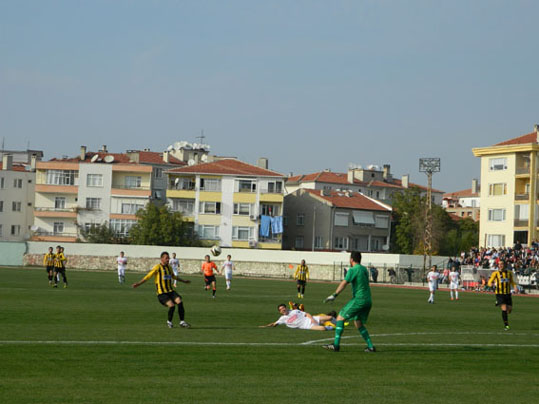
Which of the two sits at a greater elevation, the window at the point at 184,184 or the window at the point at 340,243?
the window at the point at 184,184

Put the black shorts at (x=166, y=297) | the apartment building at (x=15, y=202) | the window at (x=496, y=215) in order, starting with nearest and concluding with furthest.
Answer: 1. the black shorts at (x=166, y=297)
2. the window at (x=496, y=215)
3. the apartment building at (x=15, y=202)

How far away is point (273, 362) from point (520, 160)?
251 ft

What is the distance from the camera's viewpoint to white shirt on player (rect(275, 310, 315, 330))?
73.3ft

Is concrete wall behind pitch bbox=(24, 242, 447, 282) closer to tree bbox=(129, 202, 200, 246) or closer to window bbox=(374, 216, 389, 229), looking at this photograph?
tree bbox=(129, 202, 200, 246)

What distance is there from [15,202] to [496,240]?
206 feet

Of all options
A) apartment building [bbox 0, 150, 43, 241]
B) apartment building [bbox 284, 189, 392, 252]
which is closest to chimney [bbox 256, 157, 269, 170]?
apartment building [bbox 284, 189, 392, 252]

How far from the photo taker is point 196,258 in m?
84.9

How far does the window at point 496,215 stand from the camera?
8725cm

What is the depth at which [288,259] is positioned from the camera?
8362cm

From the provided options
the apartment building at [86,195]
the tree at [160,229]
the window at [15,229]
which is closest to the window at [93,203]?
the apartment building at [86,195]

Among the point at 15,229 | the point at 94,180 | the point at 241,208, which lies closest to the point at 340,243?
the point at 241,208

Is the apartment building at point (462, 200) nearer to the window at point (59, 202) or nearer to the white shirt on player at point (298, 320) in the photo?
the window at point (59, 202)

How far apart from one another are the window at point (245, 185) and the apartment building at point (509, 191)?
28263 mm

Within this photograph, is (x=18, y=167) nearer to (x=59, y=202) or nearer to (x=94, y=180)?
(x=59, y=202)
